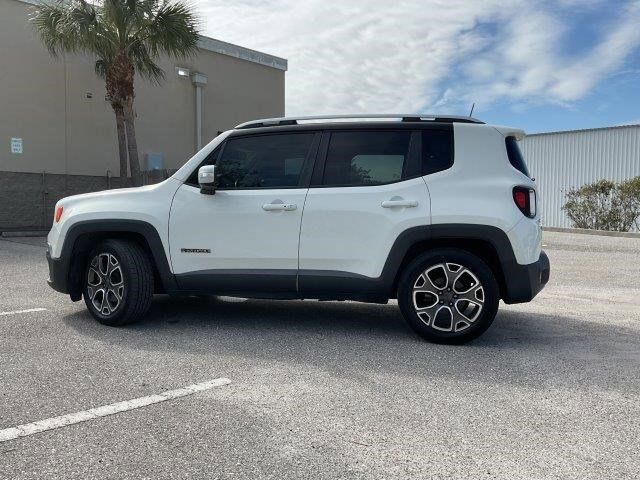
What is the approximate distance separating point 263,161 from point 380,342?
1823 mm

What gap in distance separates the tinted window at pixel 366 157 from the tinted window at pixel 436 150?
0.50ft

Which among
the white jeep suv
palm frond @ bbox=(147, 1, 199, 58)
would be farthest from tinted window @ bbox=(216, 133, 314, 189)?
palm frond @ bbox=(147, 1, 199, 58)

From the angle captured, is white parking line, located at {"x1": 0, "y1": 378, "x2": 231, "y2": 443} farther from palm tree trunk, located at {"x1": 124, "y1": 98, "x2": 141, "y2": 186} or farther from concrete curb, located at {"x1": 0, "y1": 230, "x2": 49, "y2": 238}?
concrete curb, located at {"x1": 0, "y1": 230, "x2": 49, "y2": 238}

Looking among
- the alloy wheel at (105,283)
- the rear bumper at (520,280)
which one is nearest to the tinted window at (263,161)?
the alloy wheel at (105,283)

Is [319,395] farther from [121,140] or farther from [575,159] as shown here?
[575,159]

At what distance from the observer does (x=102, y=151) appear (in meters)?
17.9

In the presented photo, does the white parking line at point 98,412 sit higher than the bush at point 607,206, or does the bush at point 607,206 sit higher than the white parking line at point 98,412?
the bush at point 607,206

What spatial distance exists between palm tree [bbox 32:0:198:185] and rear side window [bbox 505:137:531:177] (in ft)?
41.3

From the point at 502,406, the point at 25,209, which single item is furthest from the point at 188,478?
the point at 25,209

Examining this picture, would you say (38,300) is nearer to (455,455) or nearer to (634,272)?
(455,455)

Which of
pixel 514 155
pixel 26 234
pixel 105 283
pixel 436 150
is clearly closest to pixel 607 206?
pixel 514 155

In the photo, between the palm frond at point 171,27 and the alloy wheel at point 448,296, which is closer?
the alloy wheel at point 448,296

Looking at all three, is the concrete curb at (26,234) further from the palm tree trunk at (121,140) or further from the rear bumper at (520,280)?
the rear bumper at (520,280)

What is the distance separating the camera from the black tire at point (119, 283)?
5027 millimetres
